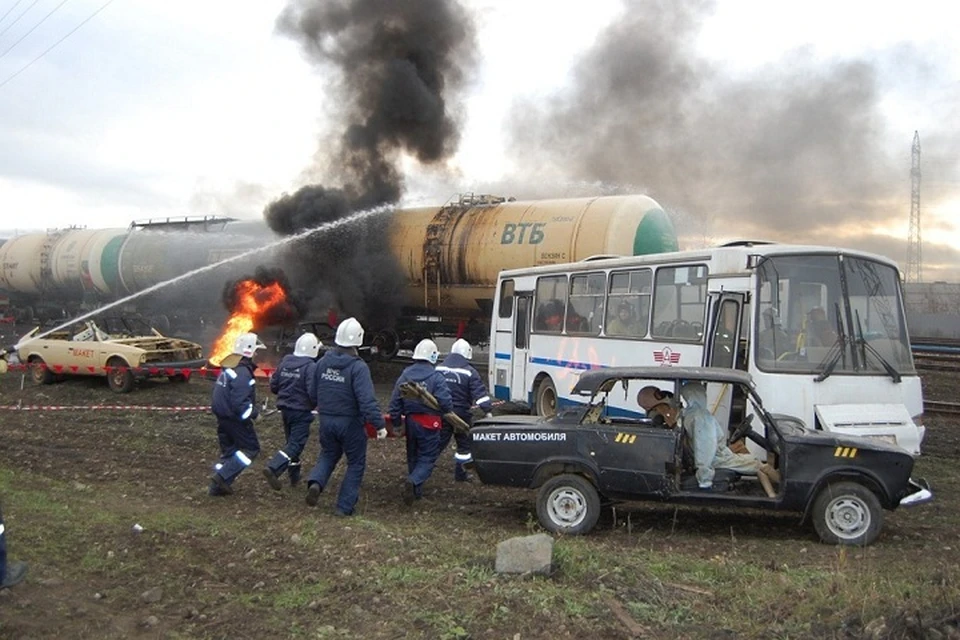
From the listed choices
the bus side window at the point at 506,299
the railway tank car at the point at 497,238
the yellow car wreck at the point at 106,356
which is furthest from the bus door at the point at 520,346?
the yellow car wreck at the point at 106,356

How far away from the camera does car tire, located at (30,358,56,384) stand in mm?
17469

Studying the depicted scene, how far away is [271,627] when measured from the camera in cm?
491

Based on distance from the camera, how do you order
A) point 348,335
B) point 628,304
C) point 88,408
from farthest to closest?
point 88,408
point 628,304
point 348,335

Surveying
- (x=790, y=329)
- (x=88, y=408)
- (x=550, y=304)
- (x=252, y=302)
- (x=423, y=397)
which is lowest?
(x=88, y=408)

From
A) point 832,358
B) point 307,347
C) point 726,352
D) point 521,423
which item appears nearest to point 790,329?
point 832,358

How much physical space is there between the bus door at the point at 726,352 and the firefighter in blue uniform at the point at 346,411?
11.3 ft

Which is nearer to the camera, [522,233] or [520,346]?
[520,346]

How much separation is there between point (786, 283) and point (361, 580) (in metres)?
5.68

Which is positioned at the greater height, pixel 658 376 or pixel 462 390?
pixel 658 376

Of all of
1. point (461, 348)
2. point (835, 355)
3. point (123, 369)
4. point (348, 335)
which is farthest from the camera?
point (123, 369)

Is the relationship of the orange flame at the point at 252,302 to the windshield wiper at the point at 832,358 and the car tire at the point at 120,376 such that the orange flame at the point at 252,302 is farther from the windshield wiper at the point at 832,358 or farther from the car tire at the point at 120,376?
the windshield wiper at the point at 832,358

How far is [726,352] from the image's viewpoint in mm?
9398

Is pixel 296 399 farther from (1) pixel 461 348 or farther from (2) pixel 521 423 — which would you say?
(2) pixel 521 423

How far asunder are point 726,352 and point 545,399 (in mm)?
5013
